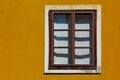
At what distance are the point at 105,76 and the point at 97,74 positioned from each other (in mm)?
152

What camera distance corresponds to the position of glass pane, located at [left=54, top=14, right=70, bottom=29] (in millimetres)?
11406

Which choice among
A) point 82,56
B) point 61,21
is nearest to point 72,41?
point 82,56

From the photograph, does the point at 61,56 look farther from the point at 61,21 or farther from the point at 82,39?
the point at 61,21

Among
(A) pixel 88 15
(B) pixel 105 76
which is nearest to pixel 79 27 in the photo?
(A) pixel 88 15

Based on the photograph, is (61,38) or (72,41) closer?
(72,41)

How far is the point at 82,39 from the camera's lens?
37.4ft

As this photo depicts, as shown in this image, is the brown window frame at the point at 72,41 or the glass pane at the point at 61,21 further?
the glass pane at the point at 61,21

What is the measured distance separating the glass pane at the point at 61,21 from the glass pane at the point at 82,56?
53 cm

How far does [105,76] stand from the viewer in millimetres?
11195

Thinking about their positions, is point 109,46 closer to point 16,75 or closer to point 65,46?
point 65,46

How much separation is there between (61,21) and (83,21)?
42 cm

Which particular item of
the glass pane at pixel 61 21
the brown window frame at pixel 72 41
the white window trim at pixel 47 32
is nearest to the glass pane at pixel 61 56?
the brown window frame at pixel 72 41

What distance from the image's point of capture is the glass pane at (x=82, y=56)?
1134 centimetres

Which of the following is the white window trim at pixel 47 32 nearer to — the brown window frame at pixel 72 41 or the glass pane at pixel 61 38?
the brown window frame at pixel 72 41
